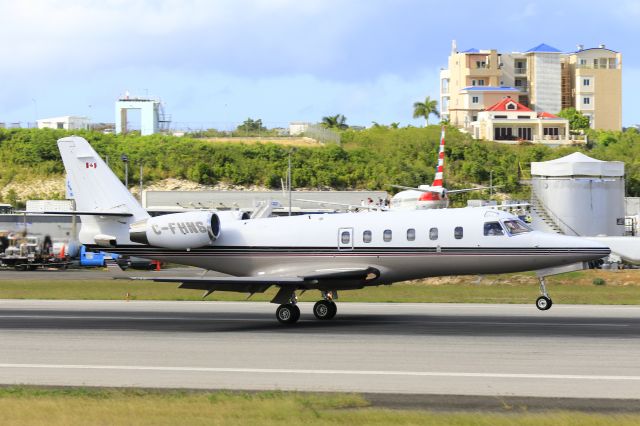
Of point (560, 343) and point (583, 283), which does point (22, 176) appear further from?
point (560, 343)

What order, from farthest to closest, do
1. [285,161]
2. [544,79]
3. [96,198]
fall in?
[544,79] → [285,161] → [96,198]

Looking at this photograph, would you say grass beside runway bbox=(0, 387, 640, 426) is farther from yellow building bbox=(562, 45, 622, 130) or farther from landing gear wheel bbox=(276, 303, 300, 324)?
yellow building bbox=(562, 45, 622, 130)

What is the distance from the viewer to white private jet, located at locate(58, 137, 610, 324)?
89.4ft

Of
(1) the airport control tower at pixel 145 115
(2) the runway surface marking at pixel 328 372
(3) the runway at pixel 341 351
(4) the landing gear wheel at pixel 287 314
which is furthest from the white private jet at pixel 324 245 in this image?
(1) the airport control tower at pixel 145 115

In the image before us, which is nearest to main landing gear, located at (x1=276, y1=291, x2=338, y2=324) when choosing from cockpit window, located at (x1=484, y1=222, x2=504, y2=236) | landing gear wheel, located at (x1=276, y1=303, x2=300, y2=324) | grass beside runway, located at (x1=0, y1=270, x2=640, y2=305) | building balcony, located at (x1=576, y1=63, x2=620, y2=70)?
landing gear wheel, located at (x1=276, y1=303, x2=300, y2=324)

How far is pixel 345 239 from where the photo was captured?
2825 centimetres

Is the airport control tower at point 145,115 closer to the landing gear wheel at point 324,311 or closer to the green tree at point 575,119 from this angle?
the green tree at point 575,119

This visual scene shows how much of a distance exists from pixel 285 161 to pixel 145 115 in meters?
33.5

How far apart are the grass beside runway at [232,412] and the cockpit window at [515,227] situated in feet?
40.7

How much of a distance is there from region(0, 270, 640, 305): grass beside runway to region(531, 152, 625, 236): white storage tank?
19193mm

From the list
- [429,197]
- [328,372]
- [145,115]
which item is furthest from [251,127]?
[328,372]

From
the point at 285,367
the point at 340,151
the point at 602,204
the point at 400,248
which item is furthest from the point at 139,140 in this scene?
the point at 285,367

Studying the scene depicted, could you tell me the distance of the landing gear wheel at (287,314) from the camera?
27000mm

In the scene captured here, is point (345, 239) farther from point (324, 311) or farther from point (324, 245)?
point (324, 311)
